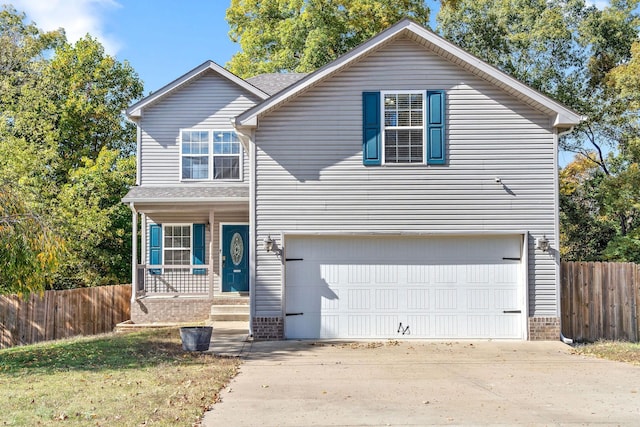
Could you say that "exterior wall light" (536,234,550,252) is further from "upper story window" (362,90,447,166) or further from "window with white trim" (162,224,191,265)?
"window with white trim" (162,224,191,265)

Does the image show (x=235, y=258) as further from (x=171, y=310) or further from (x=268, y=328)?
(x=268, y=328)

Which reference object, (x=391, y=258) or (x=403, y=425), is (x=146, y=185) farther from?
(x=403, y=425)

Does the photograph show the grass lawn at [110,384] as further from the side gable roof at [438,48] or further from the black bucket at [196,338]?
the side gable roof at [438,48]

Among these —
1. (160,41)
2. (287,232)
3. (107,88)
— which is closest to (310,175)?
(287,232)

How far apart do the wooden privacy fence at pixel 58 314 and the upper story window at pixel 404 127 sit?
31.7 feet

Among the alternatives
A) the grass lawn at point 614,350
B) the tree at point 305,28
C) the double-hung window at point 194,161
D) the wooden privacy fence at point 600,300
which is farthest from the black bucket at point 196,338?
the tree at point 305,28

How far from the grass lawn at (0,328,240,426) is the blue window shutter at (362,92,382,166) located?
5.24 m

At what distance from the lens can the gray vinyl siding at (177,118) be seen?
18.9 meters

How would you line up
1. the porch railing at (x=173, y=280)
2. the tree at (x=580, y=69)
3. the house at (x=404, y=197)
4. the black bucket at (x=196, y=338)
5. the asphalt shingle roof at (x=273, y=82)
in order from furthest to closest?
the tree at (x=580, y=69) < the asphalt shingle roof at (x=273, y=82) < the porch railing at (x=173, y=280) < the house at (x=404, y=197) < the black bucket at (x=196, y=338)

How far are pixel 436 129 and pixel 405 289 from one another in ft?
11.6

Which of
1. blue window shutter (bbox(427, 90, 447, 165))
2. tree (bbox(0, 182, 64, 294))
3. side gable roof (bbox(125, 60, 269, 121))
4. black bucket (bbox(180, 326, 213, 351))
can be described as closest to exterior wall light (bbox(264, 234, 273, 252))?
black bucket (bbox(180, 326, 213, 351))

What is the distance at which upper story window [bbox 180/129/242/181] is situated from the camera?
741 inches

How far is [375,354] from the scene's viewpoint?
11945 mm

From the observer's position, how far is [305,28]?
28.8m
